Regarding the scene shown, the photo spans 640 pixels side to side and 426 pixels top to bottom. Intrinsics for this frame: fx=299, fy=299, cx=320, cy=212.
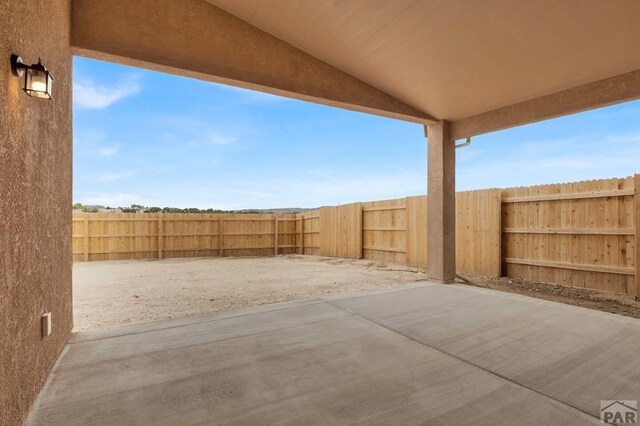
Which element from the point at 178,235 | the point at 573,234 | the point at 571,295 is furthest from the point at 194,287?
the point at 573,234

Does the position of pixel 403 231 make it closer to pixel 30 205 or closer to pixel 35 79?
pixel 30 205

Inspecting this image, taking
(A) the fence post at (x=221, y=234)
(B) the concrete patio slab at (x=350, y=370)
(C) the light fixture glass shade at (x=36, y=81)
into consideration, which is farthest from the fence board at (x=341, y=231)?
(C) the light fixture glass shade at (x=36, y=81)

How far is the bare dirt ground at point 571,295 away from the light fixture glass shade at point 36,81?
601 centimetres

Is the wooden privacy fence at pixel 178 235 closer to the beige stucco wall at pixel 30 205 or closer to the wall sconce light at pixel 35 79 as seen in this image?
the beige stucco wall at pixel 30 205

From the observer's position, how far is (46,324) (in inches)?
79.1

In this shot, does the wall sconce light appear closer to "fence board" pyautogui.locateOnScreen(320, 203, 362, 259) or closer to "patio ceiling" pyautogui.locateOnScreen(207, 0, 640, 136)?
"patio ceiling" pyautogui.locateOnScreen(207, 0, 640, 136)

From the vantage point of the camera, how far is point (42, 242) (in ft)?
6.59

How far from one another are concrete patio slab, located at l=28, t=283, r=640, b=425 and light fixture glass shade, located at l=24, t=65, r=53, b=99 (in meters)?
1.80

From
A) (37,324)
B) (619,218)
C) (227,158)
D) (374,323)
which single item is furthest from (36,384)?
(227,158)

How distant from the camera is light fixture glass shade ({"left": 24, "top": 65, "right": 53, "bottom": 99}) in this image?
1692mm

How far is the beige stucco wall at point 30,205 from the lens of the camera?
145 cm

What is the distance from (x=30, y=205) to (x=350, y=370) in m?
2.30

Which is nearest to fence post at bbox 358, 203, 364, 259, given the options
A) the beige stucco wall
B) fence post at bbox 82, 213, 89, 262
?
the beige stucco wall

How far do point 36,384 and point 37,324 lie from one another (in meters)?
0.35
